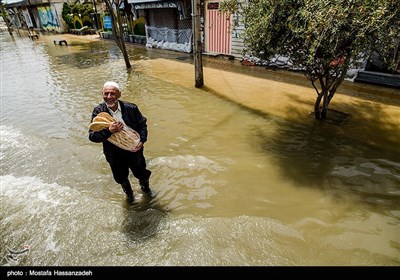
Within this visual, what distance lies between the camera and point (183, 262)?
3.24 meters

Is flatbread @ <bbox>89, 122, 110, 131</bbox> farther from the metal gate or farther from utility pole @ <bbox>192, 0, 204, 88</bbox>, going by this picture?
the metal gate

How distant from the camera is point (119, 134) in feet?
11.3

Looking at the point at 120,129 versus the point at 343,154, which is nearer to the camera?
the point at 120,129

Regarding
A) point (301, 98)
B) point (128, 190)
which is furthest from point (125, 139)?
point (301, 98)

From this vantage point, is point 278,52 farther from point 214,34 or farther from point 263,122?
point 214,34

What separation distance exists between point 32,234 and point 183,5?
1619 centimetres

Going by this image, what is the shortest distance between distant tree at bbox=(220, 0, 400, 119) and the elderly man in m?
3.46

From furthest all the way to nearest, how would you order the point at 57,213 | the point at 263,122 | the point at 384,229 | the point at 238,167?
the point at 263,122, the point at 238,167, the point at 57,213, the point at 384,229

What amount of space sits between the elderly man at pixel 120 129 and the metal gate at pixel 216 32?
480 inches

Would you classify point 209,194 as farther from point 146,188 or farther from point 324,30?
point 324,30

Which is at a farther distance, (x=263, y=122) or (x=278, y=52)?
(x=263, y=122)

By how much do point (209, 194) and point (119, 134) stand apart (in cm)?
194

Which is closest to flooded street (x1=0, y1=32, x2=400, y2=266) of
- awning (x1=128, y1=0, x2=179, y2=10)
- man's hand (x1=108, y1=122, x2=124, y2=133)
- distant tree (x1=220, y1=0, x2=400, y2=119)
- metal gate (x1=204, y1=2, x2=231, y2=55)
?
man's hand (x1=108, y1=122, x2=124, y2=133)

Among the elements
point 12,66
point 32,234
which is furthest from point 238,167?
point 12,66
